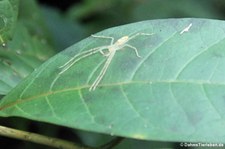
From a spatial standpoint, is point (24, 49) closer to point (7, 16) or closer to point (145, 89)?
point (7, 16)

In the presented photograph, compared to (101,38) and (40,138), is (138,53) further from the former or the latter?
(40,138)

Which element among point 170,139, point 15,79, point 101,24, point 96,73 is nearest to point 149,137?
point 170,139

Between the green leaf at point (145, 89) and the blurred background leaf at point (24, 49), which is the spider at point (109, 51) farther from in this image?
the blurred background leaf at point (24, 49)

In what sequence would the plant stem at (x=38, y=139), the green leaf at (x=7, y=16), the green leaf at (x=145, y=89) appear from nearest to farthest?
the green leaf at (x=145, y=89) → the plant stem at (x=38, y=139) → the green leaf at (x=7, y=16)

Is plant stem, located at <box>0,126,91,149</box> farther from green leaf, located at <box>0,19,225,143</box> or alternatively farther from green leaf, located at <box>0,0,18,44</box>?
green leaf, located at <box>0,0,18,44</box>

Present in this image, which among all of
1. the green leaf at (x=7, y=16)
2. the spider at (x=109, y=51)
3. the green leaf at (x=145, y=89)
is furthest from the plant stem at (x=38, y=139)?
the green leaf at (x=7, y=16)

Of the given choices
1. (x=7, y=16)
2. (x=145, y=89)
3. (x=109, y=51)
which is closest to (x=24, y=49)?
(x=7, y=16)
